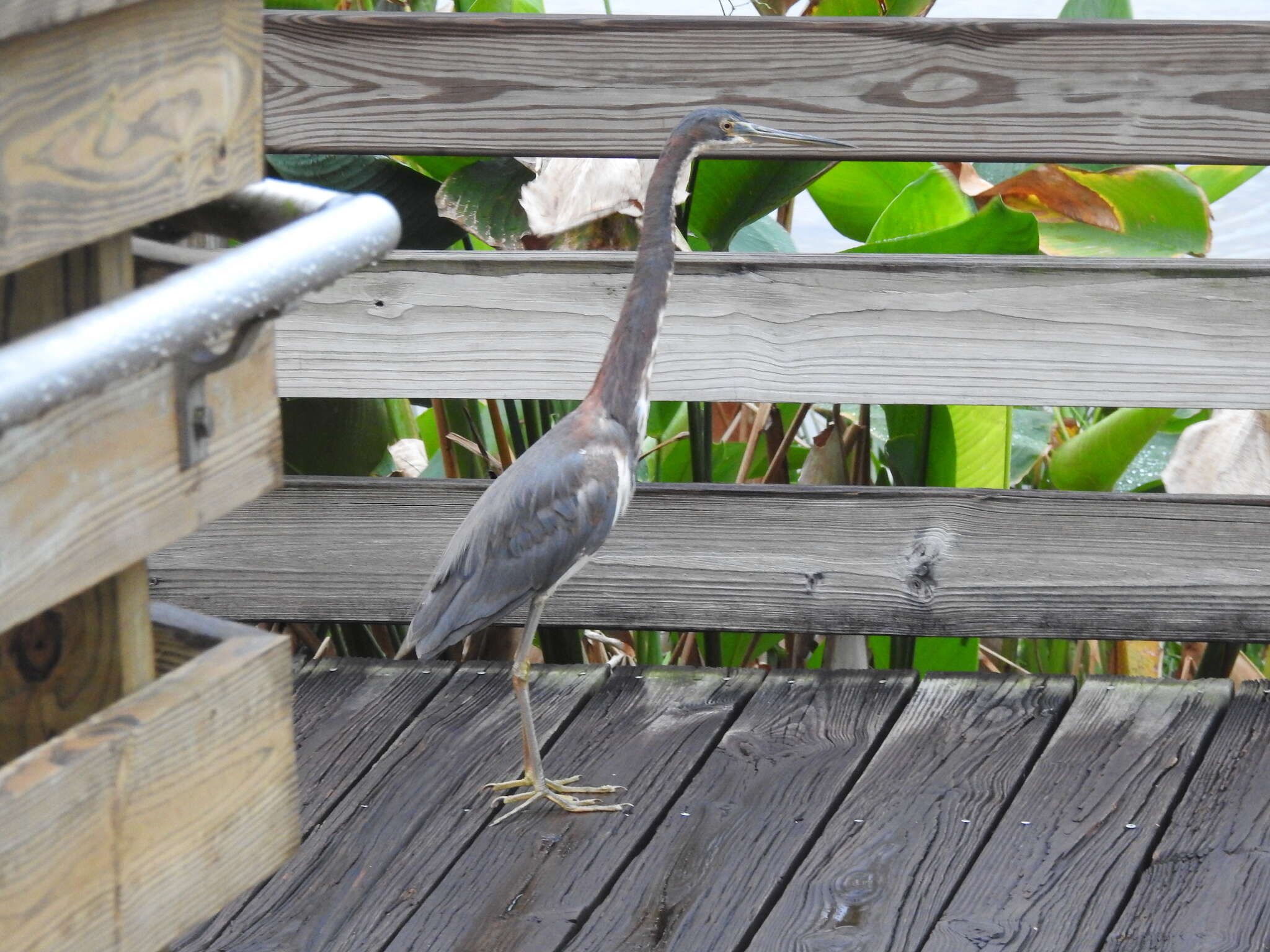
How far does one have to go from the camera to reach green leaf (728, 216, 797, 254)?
348 centimetres

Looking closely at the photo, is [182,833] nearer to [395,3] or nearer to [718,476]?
[718,476]

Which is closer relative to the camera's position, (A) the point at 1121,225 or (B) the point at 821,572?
(B) the point at 821,572

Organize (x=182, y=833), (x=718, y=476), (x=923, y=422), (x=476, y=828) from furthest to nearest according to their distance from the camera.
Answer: (x=718, y=476) → (x=923, y=422) → (x=476, y=828) → (x=182, y=833)

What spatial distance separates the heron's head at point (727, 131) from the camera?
239 centimetres

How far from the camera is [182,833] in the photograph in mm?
1012

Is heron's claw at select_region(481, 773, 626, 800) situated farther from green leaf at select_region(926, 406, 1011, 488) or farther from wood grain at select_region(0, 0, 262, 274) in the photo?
wood grain at select_region(0, 0, 262, 274)

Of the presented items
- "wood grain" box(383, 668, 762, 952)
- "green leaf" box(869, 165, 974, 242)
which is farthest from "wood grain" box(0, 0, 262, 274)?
"green leaf" box(869, 165, 974, 242)

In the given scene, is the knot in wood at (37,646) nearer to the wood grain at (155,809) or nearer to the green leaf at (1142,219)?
the wood grain at (155,809)

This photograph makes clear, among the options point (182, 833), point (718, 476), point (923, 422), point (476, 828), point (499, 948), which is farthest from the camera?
point (718, 476)

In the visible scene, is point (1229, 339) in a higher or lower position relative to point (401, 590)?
higher

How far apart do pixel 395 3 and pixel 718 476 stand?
139cm

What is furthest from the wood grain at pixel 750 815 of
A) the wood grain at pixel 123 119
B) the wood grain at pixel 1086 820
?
the wood grain at pixel 123 119

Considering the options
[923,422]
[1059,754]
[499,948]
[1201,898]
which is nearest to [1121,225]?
[923,422]

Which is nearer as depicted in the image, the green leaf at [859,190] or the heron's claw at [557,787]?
the heron's claw at [557,787]
